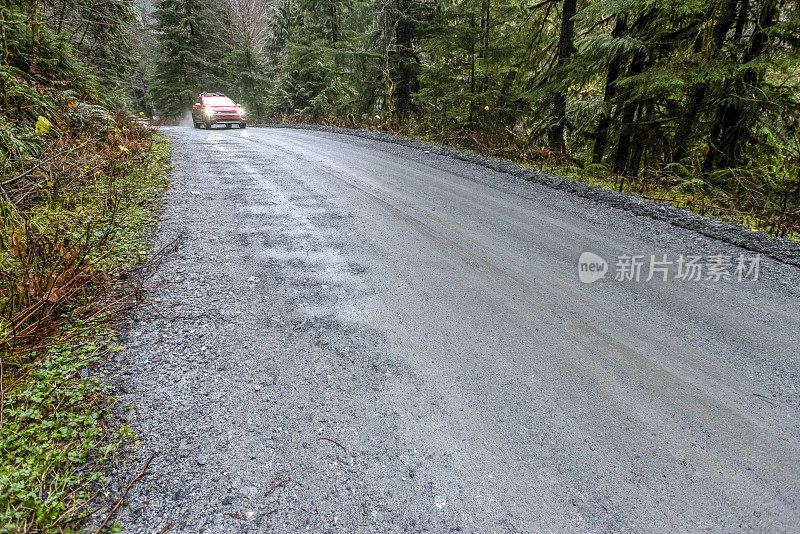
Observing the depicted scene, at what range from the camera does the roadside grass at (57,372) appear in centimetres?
162

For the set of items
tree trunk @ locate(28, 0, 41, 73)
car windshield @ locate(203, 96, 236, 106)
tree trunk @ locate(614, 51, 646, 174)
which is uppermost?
car windshield @ locate(203, 96, 236, 106)

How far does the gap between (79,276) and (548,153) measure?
879cm

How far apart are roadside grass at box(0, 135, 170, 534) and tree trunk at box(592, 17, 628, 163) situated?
886 centimetres

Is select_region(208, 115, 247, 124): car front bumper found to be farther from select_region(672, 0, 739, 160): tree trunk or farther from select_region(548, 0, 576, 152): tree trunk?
select_region(672, 0, 739, 160): tree trunk

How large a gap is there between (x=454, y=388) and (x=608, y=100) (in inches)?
322

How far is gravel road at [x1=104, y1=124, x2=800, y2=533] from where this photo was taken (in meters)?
1.75

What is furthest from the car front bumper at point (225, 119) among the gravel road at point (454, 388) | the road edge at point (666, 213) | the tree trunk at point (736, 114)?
the tree trunk at point (736, 114)

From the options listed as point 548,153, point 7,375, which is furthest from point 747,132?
point 7,375

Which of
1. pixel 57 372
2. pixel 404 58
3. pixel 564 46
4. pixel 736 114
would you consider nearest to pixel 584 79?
pixel 564 46

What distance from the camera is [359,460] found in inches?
77.0

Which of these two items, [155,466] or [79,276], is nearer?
[155,466]

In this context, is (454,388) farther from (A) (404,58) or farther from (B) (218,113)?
(B) (218,113)

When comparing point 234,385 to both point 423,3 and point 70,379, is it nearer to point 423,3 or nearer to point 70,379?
point 70,379

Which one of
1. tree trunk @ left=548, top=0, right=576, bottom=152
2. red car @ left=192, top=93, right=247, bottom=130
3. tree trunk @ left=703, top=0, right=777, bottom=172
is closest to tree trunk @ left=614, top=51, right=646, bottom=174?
tree trunk @ left=548, top=0, right=576, bottom=152
